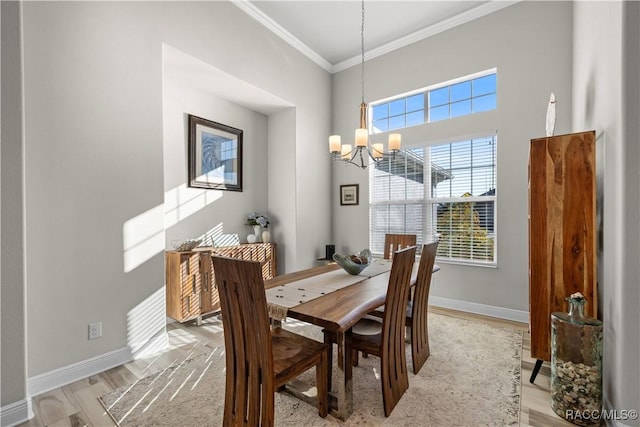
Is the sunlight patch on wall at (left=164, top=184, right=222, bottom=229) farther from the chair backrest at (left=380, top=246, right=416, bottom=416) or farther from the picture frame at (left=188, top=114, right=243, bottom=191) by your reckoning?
the chair backrest at (left=380, top=246, right=416, bottom=416)

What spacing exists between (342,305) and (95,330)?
80.6 inches

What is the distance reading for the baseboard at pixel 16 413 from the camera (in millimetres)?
1687

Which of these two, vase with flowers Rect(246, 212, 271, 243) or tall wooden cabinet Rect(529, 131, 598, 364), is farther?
vase with flowers Rect(246, 212, 271, 243)

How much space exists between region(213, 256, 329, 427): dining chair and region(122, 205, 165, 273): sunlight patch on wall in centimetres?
145

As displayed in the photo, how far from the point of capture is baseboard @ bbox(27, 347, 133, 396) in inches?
79.4

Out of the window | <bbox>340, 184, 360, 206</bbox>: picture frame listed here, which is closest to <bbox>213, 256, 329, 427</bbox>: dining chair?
the window

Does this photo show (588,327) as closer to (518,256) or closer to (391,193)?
(518,256)

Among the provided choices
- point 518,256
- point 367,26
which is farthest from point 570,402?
point 367,26

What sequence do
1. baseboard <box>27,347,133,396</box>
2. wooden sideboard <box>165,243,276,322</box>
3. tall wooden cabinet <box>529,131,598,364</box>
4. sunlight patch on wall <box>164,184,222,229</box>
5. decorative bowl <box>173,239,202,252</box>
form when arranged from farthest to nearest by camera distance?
sunlight patch on wall <box>164,184,222,229</box> → decorative bowl <box>173,239,202,252</box> → wooden sideboard <box>165,243,276,322</box> → baseboard <box>27,347,133,396</box> → tall wooden cabinet <box>529,131,598,364</box>

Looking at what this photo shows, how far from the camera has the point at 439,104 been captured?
3967 mm

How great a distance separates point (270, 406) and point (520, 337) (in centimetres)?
267

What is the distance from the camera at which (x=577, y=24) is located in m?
2.82

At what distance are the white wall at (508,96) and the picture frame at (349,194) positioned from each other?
1.07m

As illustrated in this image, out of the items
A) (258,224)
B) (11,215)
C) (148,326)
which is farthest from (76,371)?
(258,224)
